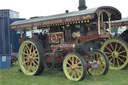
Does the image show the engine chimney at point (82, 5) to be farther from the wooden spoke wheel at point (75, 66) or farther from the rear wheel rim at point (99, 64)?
the wooden spoke wheel at point (75, 66)

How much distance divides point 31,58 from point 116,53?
126 inches

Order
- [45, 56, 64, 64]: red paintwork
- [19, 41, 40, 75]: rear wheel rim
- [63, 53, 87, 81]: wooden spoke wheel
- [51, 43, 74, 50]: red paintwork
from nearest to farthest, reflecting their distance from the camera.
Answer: [63, 53, 87, 81]: wooden spoke wheel < [51, 43, 74, 50]: red paintwork < [45, 56, 64, 64]: red paintwork < [19, 41, 40, 75]: rear wheel rim

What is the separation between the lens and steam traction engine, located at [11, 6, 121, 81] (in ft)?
15.9

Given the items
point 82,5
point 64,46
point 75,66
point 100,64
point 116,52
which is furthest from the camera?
point 82,5

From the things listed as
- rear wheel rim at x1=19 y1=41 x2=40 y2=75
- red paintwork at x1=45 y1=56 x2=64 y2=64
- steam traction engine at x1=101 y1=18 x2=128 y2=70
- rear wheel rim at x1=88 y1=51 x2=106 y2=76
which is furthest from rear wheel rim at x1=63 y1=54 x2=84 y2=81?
steam traction engine at x1=101 y1=18 x2=128 y2=70

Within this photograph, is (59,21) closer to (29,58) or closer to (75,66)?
(75,66)

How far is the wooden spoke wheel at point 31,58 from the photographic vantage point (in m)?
5.58

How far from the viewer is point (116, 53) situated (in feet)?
21.7

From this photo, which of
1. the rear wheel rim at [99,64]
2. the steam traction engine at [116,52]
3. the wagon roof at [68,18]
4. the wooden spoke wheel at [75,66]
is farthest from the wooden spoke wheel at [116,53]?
the wooden spoke wheel at [75,66]

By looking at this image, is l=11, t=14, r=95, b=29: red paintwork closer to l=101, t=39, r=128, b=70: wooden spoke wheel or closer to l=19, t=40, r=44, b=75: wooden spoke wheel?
l=19, t=40, r=44, b=75: wooden spoke wheel

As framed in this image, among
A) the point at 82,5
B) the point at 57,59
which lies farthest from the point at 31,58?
the point at 82,5

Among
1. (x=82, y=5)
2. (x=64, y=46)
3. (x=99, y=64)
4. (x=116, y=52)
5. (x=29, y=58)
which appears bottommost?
(x=99, y=64)

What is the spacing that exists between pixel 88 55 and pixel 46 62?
142 cm

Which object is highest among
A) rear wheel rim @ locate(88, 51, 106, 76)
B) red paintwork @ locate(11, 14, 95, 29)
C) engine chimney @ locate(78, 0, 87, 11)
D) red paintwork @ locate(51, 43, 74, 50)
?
engine chimney @ locate(78, 0, 87, 11)
